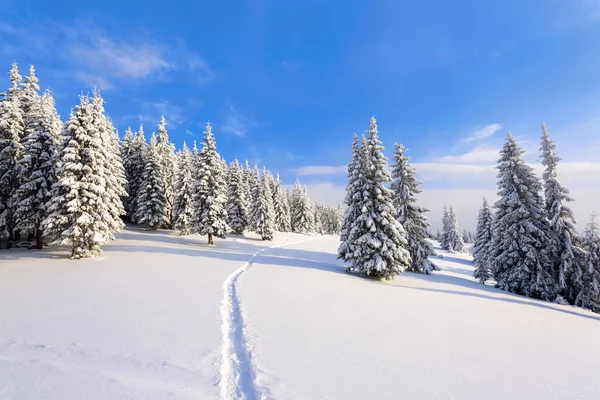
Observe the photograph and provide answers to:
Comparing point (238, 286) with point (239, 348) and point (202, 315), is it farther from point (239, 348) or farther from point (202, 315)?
point (239, 348)

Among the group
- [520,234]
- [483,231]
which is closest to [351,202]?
[520,234]

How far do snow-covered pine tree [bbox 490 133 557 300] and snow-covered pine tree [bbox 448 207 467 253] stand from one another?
186 feet

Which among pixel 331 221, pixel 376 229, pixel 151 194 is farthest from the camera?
pixel 331 221

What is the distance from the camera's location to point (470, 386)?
6.75 metres

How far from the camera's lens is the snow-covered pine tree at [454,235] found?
79312 mm

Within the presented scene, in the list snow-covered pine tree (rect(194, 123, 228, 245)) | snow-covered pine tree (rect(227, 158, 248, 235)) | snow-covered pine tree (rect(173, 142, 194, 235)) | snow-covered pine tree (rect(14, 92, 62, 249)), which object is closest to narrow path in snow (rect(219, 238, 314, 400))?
snow-covered pine tree (rect(14, 92, 62, 249))

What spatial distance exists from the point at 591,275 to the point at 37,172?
46681 millimetres

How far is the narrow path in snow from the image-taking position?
589 centimetres

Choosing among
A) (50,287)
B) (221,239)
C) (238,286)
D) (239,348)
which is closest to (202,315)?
(239,348)

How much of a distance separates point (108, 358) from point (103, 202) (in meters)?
20.4

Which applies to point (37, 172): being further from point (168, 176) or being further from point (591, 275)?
point (591, 275)

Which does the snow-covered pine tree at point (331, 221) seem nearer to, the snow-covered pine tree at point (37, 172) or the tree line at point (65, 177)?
the tree line at point (65, 177)

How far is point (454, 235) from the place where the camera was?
265 ft

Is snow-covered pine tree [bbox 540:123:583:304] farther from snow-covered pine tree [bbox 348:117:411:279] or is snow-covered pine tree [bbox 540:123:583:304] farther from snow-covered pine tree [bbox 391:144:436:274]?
snow-covered pine tree [bbox 348:117:411:279]
